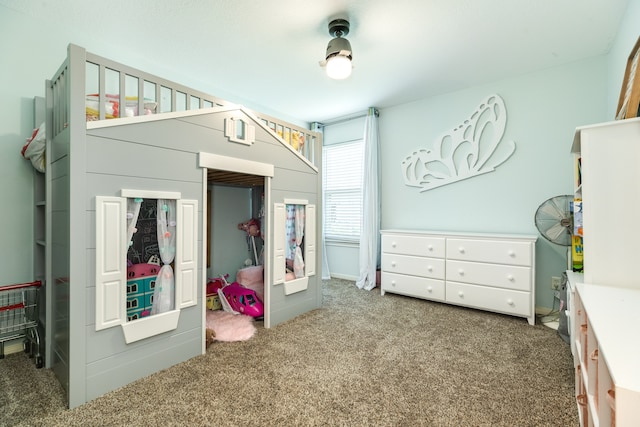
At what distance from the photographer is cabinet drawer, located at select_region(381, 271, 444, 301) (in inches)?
131

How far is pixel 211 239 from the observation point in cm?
350

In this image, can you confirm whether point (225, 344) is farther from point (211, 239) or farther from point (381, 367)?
point (211, 239)

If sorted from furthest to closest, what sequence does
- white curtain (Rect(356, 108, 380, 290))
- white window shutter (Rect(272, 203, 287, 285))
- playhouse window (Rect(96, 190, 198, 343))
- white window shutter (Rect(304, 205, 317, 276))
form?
white curtain (Rect(356, 108, 380, 290)), white window shutter (Rect(304, 205, 317, 276)), white window shutter (Rect(272, 203, 287, 285)), playhouse window (Rect(96, 190, 198, 343))

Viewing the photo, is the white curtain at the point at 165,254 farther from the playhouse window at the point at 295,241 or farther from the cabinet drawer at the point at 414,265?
the cabinet drawer at the point at 414,265

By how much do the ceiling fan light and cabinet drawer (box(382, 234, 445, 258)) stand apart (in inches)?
78.1

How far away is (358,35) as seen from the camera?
2.50 metres

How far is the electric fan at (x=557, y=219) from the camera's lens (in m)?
2.53

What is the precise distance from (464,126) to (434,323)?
7.45 feet

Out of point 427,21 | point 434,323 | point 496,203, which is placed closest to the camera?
point 427,21

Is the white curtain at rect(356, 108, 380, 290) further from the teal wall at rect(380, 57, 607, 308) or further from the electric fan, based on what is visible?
the electric fan

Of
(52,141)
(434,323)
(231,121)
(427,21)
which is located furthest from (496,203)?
(52,141)

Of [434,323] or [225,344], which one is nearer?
[225,344]

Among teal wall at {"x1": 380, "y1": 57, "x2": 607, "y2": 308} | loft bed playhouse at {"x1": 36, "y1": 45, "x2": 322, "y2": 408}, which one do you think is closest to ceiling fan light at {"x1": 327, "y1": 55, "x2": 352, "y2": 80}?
loft bed playhouse at {"x1": 36, "y1": 45, "x2": 322, "y2": 408}

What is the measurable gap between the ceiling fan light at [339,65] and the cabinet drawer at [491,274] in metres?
2.22
